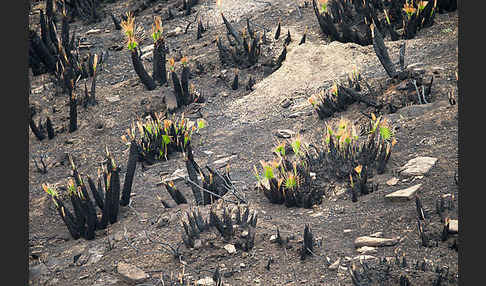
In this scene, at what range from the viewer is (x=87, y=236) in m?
5.18

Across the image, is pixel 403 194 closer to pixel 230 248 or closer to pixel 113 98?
pixel 230 248

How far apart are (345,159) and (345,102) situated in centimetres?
133

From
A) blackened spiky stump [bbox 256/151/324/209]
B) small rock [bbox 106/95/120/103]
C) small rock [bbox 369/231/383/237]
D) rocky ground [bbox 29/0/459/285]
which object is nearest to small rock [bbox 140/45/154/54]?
rocky ground [bbox 29/0/459/285]

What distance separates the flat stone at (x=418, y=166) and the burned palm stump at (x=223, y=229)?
1.36 meters

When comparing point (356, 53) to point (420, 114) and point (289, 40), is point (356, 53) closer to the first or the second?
point (289, 40)

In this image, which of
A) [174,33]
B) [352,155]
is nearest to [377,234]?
[352,155]

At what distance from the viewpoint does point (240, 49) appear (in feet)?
26.8

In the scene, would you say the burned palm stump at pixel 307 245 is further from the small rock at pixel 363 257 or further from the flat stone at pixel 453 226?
the flat stone at pixel 453 226

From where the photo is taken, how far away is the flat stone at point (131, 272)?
4.38 m

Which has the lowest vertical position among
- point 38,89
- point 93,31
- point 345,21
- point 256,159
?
point 256,159

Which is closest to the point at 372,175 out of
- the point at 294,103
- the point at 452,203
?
the point at 452,203

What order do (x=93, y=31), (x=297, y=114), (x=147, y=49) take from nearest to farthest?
1. (x=297, y=114)
2. (x=147, y=49)
3. (x=93, y=31)

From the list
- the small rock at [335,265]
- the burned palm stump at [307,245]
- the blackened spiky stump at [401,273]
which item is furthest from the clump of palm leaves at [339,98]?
the blackened spiky stump at [401,273]

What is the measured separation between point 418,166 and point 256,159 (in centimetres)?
175
